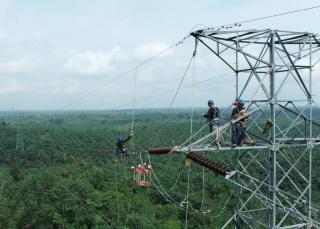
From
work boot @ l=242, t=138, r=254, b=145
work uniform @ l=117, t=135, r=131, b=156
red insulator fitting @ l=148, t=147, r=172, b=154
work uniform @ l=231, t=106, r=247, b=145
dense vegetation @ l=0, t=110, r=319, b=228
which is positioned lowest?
dense vegetation @ l=0, t=110, r=319, b=228

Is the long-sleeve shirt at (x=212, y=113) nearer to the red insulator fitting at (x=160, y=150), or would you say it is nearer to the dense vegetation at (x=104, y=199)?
the red insulator fitting at (x=160, y=150)

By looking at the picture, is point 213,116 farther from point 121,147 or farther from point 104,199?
point 104,199

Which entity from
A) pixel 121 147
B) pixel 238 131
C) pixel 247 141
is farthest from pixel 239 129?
pixel 121 147

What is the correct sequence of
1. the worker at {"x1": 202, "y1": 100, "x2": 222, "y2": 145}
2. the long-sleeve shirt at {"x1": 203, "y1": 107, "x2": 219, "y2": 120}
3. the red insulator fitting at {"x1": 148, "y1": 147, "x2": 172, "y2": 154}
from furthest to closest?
the long-sleeve shirt at {"x1": 203, "y1": 107, "x2": 219, "y2": 120}
the worker at {"x1": 202, "y1": 100, "x2": 222, "y2": 145}
the red insulator fitting at {"x1": 148, "y1": 147, "x2": 172, "y2": 154}

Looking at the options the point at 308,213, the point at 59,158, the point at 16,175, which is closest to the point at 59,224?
the point at 308,213

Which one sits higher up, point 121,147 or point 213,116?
point 213,116

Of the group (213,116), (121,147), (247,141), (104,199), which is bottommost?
(104,199)

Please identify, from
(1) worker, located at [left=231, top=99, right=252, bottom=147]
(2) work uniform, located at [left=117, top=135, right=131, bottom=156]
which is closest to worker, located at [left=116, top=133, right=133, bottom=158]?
(2) work uniform, located at [left=117, top=135, right=131, bottom=156]

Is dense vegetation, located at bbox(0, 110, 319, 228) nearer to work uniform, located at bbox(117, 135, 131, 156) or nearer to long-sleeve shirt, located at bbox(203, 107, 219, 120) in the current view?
work uniform, located at bbox(117, 135, 131, 156)

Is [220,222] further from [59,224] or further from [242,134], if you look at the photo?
[242,134]

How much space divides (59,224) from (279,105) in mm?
27763

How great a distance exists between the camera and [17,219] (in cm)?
3869

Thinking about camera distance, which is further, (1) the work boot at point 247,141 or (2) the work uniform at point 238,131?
(1) the work boot at point 247,141

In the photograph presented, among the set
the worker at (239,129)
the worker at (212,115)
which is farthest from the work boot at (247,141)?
the worker at (212,115)
